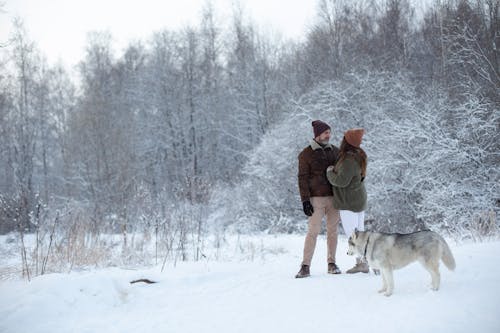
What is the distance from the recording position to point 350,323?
3797mm

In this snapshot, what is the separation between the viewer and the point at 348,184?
5.49 m

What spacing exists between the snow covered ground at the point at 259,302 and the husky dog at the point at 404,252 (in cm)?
21

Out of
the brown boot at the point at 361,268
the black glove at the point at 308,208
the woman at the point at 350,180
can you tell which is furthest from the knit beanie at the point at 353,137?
the brown boot at the point at 361,268

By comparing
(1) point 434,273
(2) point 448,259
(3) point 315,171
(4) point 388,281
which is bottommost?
(4) point 388,281

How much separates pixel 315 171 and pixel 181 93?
25.2m

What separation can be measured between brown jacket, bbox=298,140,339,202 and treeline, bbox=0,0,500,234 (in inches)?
485

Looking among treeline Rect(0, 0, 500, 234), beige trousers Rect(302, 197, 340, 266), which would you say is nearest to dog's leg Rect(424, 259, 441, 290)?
beige trousers Rect(302, 197, 340, 266)

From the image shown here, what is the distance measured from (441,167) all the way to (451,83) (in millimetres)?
4162

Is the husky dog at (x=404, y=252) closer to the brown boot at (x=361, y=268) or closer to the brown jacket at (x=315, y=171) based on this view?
the brown boot at (x=361, y=268)

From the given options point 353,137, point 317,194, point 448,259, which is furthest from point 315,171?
point 448,259

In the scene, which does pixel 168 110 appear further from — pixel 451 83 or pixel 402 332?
pixel 402 332

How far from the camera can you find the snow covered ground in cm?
375

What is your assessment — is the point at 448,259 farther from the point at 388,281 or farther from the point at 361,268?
the point at 361,268

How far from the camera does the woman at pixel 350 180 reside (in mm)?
5469
